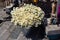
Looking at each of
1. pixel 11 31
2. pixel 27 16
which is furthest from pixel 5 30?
pixel 27 16

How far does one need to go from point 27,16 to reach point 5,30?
2.81ft

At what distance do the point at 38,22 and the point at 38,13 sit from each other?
0.25 m

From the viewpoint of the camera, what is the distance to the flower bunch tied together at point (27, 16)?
15.3 feet

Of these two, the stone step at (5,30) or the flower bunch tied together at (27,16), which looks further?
the stone step at (5,30)

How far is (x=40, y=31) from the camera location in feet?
16.9

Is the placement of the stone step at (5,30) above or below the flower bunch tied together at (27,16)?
below

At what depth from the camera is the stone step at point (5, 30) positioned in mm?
4863

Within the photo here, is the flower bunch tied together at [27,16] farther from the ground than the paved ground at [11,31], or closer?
farther from the ground

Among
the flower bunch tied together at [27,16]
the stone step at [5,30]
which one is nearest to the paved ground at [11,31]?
the stone step at [5,30]

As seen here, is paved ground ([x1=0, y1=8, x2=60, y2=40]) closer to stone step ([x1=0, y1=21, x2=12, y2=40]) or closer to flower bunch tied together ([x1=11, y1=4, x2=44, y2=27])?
stone step ([x1=0, y1=21, x2=12, y2=40])

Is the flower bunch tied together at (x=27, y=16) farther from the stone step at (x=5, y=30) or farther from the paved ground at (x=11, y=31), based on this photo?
the stone step at (x=5, y=30)

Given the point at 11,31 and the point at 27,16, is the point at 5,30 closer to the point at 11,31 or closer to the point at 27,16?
the point at 11,31

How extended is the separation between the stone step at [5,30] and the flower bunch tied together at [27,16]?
401mm

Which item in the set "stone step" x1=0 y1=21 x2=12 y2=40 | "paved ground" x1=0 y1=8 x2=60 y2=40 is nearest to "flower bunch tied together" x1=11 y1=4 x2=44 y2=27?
"paved ground" x1=0 y1=8 x2=60 y2=40
